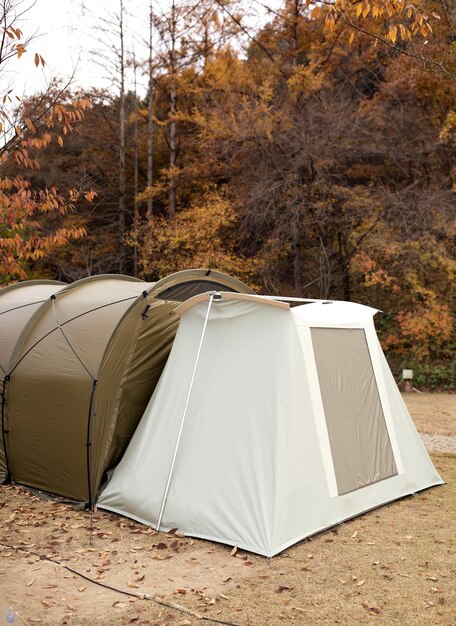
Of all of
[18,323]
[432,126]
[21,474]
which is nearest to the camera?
[21,474]

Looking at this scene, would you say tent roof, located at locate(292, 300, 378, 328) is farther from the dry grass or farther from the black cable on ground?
the dry grass

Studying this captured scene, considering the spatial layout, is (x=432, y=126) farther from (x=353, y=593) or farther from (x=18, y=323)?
(x=353, y=593)

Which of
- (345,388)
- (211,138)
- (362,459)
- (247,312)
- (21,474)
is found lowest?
(21,474)

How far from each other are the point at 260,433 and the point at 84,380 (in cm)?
193

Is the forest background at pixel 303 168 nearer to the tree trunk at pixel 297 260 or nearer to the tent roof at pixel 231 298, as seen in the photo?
the tree trunk at pixel 297 260

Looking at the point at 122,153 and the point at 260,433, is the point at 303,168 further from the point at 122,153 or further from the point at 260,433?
the point at 260,433

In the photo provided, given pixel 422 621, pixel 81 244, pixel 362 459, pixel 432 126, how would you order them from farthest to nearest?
pixel 81 244, pixel 432 126, pixel 362 459, pixel 422 621

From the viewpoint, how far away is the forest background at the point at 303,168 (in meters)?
15.3

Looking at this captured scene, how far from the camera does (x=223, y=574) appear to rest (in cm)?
442

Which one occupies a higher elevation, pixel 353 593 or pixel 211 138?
pixel 211 138

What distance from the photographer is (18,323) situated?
7320 millimetres

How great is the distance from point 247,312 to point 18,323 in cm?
303

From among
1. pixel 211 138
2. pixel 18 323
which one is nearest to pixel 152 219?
pixel 211 138

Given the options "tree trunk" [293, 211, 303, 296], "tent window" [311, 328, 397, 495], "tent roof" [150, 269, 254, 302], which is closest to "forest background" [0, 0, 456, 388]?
"tree trunk" [293, 211, 303, 296]
